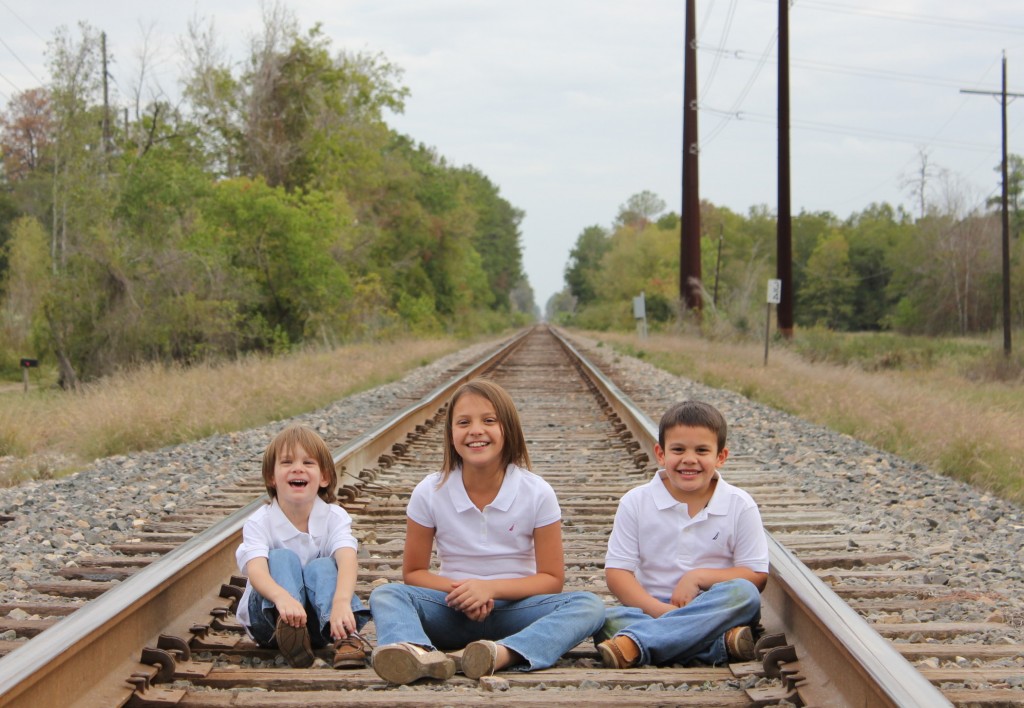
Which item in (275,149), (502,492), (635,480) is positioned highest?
(275,149)

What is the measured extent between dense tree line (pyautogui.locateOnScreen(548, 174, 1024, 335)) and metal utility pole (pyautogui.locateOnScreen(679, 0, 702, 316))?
1328 millimetres

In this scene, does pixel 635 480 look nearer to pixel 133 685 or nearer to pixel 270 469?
pixel 270 469

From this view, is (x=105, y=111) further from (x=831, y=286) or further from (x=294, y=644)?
(x=831, y=286)

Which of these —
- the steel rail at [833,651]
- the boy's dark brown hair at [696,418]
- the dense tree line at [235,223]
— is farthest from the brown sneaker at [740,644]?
the dense tree line at [235,223]

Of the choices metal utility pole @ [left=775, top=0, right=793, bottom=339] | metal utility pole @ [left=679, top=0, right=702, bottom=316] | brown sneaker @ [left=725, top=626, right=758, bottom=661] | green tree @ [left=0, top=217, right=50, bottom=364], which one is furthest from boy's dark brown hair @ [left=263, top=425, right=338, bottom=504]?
green tree @ [left=0, top=217, right=50, bottom=364]

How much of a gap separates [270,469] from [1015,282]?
52512 millimetres

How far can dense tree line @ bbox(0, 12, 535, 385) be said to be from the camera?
69.4ft

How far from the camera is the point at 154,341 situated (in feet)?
69.3

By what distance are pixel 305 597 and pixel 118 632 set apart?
652 millimetres

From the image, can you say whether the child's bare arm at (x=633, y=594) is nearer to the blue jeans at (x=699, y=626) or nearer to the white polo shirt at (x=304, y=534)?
the blue jeans at (x=699, y=626)

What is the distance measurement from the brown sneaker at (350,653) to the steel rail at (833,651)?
1.31 metres

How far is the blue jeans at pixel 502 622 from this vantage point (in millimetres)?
3375

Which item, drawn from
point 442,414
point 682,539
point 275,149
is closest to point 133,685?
point 682,539

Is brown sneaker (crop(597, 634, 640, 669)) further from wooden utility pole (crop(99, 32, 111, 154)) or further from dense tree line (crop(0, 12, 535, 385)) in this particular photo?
wooden utility pole (crop(99, 32, 111, 154))
